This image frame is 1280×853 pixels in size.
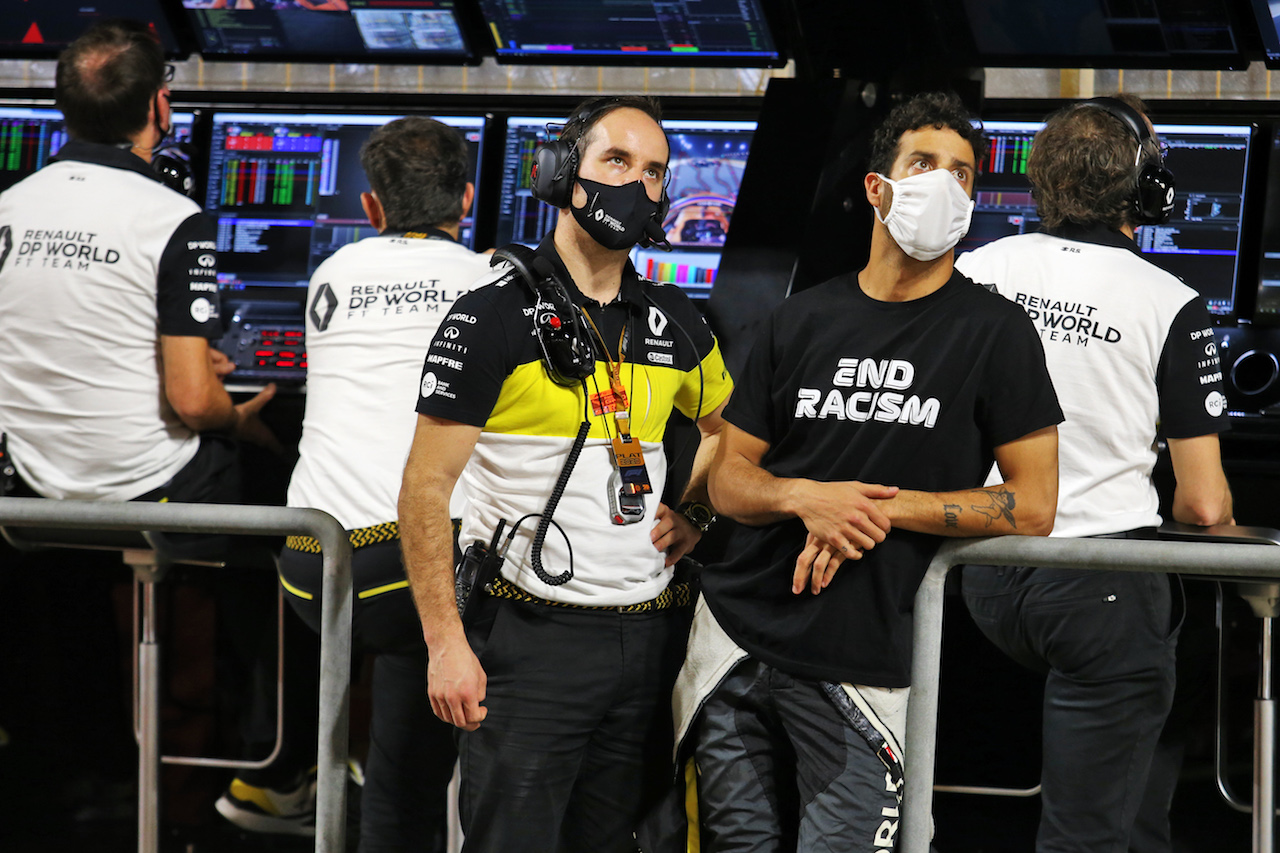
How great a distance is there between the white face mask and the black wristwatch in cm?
53

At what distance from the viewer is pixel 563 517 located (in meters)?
1.91

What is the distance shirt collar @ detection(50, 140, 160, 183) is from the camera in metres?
2.71

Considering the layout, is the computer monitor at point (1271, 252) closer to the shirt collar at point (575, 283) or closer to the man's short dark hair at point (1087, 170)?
the man's short dark hair at point (1087, 170)

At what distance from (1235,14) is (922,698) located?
2.11m

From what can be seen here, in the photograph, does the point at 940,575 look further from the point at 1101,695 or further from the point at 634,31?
the point at 634,31

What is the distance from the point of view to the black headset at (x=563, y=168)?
1.94 meters

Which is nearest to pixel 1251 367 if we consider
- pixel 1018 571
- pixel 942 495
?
pixel 1018 571

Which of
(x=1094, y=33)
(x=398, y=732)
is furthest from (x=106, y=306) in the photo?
(x=1094, y=33)

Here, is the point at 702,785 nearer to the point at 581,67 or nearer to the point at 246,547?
the point at 246,547

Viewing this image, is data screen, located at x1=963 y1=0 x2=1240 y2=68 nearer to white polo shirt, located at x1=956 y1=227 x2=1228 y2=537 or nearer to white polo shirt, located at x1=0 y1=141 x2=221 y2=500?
white polo shirt, located at x1=956 y1=227 x2=1228 y2=537

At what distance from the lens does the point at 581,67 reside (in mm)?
3781

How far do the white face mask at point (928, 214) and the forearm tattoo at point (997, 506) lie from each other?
331 mm

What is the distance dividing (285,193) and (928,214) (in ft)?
7.44

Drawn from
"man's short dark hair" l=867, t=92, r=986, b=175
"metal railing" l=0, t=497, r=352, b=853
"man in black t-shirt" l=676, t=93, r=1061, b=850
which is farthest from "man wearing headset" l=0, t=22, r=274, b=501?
"man's short dark hair" l=867, t=92, r=986, b=175
